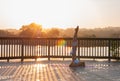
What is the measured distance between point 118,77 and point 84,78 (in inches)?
48.9

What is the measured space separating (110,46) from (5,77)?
27.9 feet

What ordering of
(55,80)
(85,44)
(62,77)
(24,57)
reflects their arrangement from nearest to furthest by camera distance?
(55,80)
(62,77)
(24,57)
(85,44)

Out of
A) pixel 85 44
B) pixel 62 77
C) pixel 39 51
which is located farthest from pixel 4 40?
pixel 62 77

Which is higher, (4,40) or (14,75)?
(4,40)

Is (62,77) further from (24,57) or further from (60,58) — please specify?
(60,58)

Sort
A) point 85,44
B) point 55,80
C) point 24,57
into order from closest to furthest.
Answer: point 55,80
point 24,57
point 85,44

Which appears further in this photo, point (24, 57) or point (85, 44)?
point (85, 44)

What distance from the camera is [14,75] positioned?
455 inches

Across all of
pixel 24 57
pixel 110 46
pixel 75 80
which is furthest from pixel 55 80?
pixel 110 46

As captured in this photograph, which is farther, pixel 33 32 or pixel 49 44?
pixel 33 32

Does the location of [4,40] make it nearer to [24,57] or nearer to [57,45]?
[24,57]

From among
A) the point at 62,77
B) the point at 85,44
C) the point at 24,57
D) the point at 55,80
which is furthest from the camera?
the point at 85,44

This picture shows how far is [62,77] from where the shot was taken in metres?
11.1

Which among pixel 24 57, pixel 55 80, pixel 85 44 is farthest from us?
pixel 85 44
